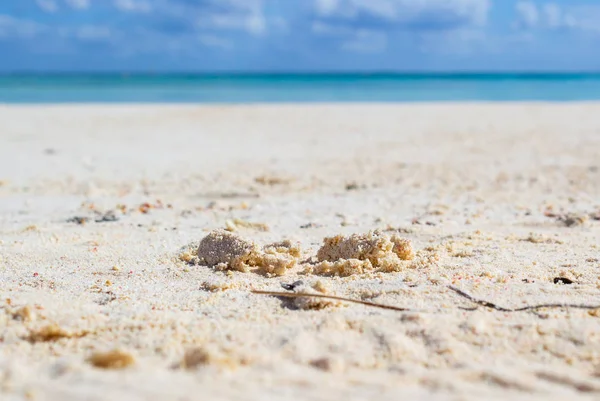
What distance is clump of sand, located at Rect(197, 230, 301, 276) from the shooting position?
300 cm

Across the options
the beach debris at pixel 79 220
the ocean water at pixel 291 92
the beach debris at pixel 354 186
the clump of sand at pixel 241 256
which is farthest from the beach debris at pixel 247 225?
the ocean water at pixel 291 92

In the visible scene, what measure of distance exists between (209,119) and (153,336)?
408 inches

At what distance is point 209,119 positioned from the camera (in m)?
12.3

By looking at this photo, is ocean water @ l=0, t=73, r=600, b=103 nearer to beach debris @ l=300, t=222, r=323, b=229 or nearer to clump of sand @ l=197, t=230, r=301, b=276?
beach debris @ l=300, t=222, r=323, b=229

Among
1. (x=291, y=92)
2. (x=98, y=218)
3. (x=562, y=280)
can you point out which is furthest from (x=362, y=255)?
(x=291, y=92)

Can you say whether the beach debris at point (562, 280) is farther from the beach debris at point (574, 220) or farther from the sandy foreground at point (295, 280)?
the beach debris at point (574, 220)

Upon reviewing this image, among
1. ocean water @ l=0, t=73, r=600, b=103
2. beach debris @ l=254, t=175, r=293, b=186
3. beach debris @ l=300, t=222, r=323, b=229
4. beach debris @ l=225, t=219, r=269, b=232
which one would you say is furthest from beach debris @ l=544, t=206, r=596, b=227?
ocean water @ l=0, t=73, r=600, b=103

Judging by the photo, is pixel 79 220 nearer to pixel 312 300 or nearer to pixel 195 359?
pixel 312 300

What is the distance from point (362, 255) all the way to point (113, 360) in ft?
4.68

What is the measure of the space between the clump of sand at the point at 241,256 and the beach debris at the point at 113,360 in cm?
111

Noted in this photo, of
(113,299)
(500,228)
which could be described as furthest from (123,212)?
(500,228)

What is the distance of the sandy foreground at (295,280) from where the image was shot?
190 cm

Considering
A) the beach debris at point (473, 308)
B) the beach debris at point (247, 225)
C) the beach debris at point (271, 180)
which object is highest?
the beach debris at point (473, 308)

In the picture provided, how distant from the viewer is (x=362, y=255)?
3.06 metres
